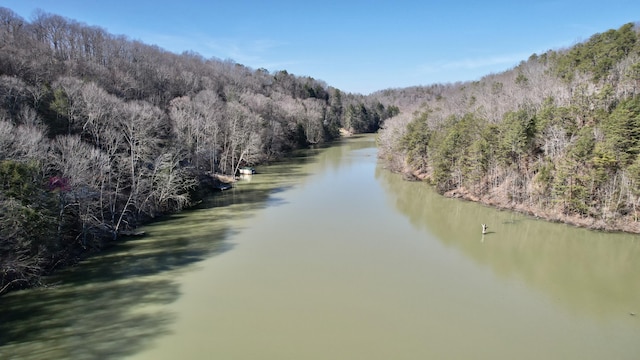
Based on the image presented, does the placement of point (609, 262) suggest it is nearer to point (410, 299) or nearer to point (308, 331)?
point (410, 299)

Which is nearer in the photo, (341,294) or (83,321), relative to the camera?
(83,321)

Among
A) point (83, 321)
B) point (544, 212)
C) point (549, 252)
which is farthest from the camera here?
point (544, 212)

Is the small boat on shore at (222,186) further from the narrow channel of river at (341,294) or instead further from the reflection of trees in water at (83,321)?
the reflection of trees in water at (83,321)

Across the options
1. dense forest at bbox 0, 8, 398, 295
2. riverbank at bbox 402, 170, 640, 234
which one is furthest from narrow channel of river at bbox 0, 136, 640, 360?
dense forest at bbox 0, 8, 398, 295

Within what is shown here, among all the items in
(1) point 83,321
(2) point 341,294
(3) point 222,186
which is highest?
(3) point 222,186

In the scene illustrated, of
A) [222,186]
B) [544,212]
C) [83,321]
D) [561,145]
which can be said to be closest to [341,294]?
[83,321]

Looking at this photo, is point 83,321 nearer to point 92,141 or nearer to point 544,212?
point 92,141

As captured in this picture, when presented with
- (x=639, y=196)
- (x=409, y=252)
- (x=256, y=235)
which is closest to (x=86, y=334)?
(x=256, y=235)
